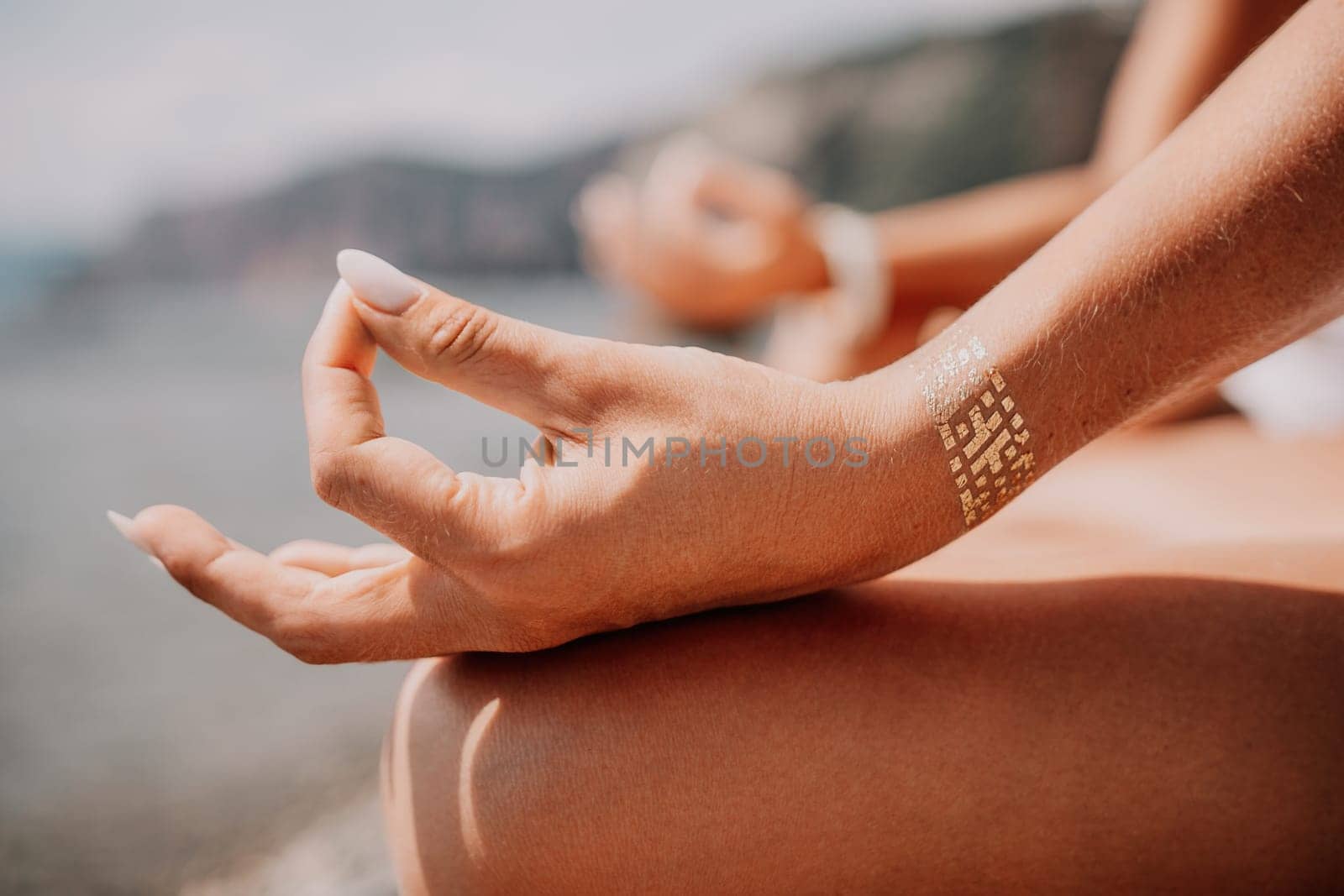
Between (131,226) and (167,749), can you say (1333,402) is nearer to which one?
(167,749)

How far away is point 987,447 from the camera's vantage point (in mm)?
556

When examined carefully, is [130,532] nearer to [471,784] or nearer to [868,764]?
[471,784]

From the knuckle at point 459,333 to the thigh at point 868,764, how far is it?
202mm

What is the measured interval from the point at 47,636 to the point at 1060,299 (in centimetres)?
178

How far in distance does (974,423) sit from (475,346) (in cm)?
31

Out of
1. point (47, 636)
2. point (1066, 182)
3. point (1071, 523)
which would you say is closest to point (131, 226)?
point (47, 636)

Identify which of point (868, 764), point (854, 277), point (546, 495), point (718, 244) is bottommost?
point (868, 764)

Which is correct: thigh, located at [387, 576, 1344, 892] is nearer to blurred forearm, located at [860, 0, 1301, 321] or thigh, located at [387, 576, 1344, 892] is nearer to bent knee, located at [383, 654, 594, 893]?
bent knee, located at [383, 654, 594, 893]

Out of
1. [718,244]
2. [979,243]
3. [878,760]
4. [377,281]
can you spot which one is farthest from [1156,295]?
[718,244]

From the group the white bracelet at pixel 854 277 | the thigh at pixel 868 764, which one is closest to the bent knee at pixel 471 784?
the thigh at pixel 868 764

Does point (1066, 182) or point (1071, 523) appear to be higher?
point (1066, 182)

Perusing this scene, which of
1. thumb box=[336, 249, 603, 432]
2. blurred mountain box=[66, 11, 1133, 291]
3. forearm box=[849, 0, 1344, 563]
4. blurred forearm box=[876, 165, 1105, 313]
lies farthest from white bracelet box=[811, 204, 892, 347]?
blurred mountain box=[66, 11, 1133, 291]

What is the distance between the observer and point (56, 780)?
1184 mm

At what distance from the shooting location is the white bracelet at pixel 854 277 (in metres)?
1.78
